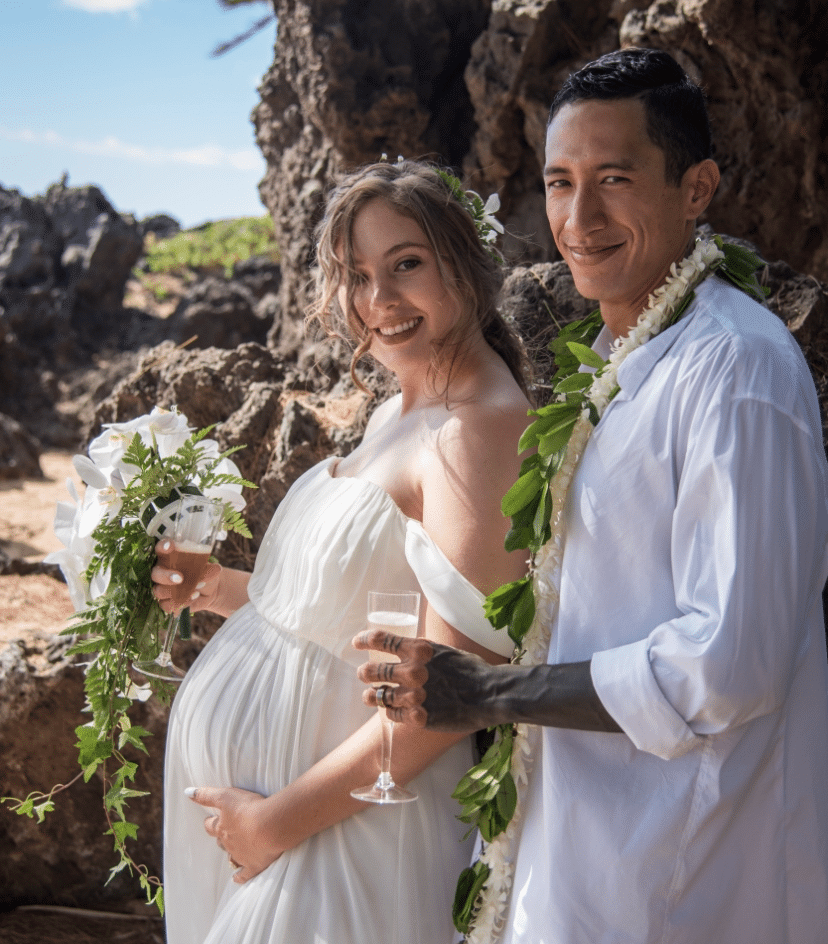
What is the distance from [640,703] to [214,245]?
1924 cm

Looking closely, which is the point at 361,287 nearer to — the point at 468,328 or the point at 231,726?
the point at 468,328

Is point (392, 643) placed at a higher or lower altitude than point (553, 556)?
lower

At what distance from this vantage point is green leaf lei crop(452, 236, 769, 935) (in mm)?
1660

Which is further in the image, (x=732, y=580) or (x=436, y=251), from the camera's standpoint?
(x=436, y=251)

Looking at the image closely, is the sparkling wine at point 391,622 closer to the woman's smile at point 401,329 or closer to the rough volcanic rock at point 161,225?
the woman's smile at point 401,329

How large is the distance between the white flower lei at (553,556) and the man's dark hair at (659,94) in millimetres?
167

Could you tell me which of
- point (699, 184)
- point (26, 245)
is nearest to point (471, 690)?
point (699, 184)

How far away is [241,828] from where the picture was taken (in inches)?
80.3

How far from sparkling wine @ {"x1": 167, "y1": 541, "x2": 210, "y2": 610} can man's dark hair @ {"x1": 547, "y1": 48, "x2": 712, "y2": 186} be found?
4.86ft

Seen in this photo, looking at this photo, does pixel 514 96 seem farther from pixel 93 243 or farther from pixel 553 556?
pixel 93 243

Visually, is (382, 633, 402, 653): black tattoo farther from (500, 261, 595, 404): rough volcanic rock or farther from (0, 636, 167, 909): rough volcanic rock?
(0, 636, 167, 909): rough volcanic rock

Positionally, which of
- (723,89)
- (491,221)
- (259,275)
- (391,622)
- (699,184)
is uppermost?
(259,275)

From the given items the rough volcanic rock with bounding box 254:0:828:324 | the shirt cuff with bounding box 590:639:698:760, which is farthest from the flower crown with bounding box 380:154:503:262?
the rough volcanic rock with bounding box 254:0:828:324

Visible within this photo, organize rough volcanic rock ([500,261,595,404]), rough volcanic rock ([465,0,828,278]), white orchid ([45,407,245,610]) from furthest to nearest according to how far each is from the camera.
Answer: rough volcanic rock ([465,0,828,278])
rough volcanic rock ([500,261,595,404])
white orchid ([45,407,245,610])
